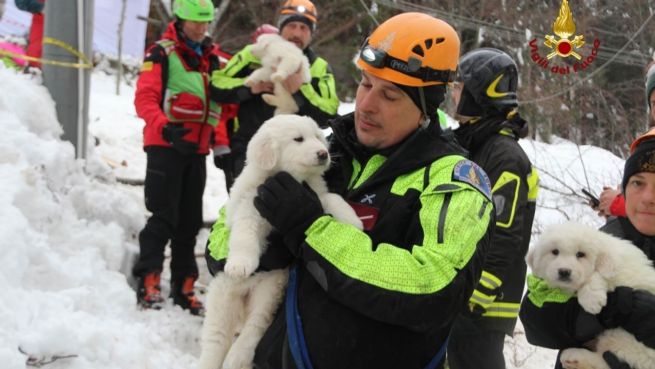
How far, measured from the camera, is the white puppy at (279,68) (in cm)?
570

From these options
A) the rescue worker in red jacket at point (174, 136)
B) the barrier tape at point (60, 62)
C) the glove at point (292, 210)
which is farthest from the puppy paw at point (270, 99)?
the glove at point (292, 210)

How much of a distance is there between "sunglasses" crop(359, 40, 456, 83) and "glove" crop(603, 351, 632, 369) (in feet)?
4.73

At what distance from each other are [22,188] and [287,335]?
11.0 ft

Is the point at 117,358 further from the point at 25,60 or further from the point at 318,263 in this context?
the point at 25,60

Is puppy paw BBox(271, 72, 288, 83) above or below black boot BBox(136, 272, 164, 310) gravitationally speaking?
above

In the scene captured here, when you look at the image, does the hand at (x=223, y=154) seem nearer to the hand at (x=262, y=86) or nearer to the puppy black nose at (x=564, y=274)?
the hand at (x=262, y=86)

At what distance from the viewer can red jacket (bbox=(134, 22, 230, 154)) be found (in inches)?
220

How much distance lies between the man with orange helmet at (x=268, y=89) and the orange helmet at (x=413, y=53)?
344 cm

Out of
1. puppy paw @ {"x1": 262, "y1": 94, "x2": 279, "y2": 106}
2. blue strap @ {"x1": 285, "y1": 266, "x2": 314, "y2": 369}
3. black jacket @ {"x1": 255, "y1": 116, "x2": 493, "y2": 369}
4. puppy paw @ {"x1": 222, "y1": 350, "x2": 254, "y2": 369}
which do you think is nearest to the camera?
black jacket @ {"x1": 255, "y1": 116, "x2": 493, "y2": 369}

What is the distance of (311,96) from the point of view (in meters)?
5.95

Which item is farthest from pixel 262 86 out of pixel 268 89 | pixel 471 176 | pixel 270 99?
pixel 471 176

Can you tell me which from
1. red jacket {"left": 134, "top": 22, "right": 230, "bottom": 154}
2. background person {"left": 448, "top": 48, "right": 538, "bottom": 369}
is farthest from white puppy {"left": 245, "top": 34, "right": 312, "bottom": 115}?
background person {"left": 448, "top": 48, "right": 538, "bottom": 369}

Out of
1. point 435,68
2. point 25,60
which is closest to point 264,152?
point 435,68

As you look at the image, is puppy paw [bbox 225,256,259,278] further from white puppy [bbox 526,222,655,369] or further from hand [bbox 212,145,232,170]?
hand [bbox 212,145,232,170]
